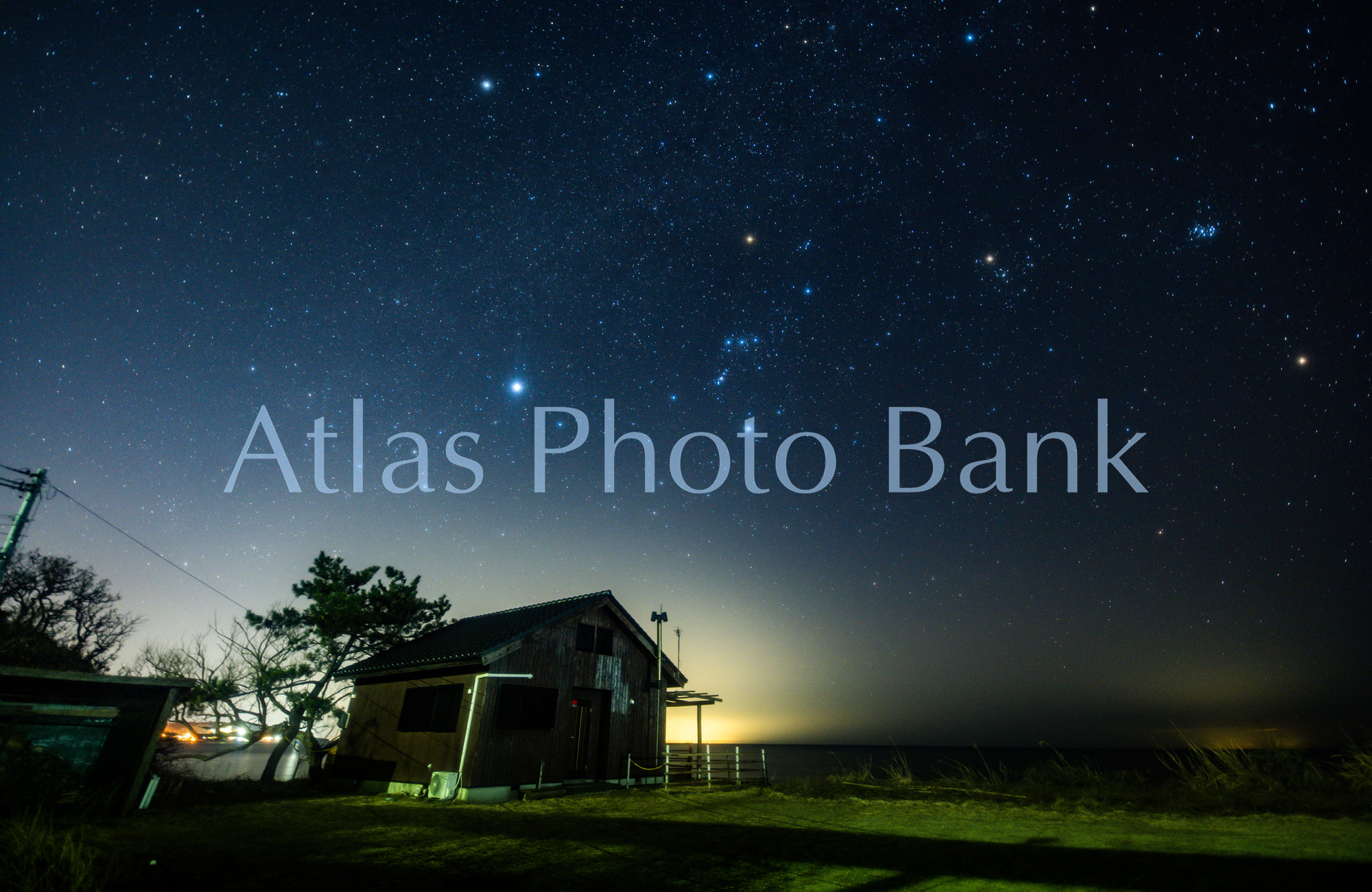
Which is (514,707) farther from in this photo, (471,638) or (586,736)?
(471,638)

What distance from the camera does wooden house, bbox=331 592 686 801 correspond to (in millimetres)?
14852

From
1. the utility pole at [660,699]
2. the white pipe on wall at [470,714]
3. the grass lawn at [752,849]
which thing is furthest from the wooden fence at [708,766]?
the white pipe on wall at [470,714]

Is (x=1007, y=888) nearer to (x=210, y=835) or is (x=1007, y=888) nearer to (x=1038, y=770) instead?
(x=210, y=835)

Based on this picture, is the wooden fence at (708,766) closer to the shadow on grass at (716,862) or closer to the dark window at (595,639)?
the dark window at (595,639)

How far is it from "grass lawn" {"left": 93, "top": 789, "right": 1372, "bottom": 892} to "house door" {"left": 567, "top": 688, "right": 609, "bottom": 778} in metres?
5.11

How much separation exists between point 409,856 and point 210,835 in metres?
4.18

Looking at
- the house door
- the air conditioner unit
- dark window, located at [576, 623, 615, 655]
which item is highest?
dark window, located at [576, 623, 615, 655]

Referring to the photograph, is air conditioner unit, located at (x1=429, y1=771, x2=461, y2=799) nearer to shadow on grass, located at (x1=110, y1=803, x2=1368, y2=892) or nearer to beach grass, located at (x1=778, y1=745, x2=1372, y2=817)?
shadow on grass, located at (x1=110, y1=803, x2=1368, y2=892)

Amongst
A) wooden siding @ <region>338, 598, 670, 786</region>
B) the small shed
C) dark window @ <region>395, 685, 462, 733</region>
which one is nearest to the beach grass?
wooden siding @ <region>338, 598, 670, 786</region>

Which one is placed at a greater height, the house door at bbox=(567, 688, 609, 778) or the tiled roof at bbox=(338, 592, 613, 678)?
the tiled roof at bbox=(338, 592, 613, 678)

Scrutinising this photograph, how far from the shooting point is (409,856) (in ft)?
24.7

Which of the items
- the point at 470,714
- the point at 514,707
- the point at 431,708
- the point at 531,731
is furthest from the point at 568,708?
the point at 431,708

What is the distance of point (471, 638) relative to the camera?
18.5m

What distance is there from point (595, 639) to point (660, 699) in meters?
3.46
